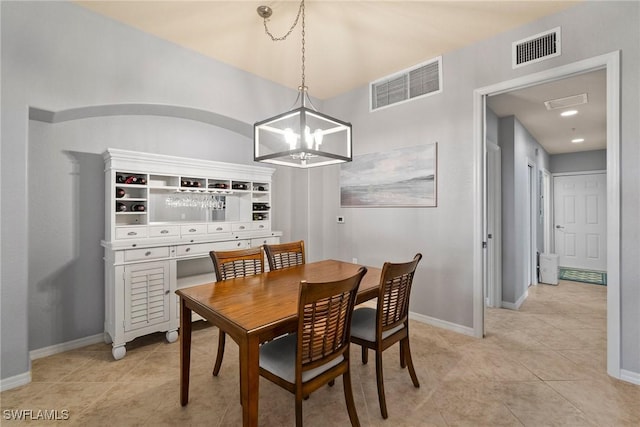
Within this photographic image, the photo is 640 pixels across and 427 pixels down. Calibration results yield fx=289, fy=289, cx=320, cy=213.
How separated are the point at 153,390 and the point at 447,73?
158 inches

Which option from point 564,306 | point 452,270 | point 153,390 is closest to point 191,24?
point 153,390

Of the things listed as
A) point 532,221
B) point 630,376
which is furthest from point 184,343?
point 532,221

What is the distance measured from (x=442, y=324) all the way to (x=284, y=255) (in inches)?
76.2

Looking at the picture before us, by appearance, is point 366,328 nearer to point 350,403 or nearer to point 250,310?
point 350,403

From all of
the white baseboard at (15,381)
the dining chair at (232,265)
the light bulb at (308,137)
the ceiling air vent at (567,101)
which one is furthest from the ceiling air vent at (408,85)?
the white baseboard at (15,381)

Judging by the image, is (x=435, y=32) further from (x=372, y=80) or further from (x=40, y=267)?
(x=40, y=267)

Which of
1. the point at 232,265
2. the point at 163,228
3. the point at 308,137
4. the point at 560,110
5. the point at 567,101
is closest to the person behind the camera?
the point at 308,137

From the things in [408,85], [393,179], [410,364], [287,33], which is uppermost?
[287,33]

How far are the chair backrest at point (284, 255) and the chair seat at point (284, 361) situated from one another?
41.7 inches

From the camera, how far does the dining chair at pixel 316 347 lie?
144 cm

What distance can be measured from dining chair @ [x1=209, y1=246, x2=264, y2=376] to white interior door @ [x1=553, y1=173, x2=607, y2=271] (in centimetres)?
641

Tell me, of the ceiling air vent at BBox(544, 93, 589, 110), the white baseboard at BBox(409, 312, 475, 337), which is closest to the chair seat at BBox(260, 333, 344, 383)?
the white baseboard at BBox(409, 312, 475, 337)

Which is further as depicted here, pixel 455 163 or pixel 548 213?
→ pixel 548 213

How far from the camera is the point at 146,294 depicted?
2723 millimetres
